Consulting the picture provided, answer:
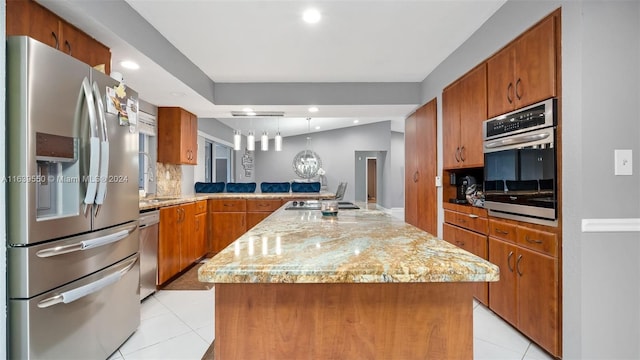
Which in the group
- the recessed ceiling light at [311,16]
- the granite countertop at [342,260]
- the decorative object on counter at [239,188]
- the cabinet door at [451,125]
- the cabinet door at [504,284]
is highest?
the recessed ceiling light at [311,16]

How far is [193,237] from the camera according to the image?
4027 millimetres

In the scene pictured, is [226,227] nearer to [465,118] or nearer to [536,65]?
[465,118]

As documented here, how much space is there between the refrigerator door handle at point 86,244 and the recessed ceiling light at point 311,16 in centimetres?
195

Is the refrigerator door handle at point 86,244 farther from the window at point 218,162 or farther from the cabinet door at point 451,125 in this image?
the window at point 218,162

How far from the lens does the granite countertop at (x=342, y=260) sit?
2.72 feet

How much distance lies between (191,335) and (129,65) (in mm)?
2233

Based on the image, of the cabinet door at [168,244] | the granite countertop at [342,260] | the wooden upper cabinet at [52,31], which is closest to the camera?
the granite countertop at [342,260]

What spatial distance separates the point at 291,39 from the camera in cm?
285

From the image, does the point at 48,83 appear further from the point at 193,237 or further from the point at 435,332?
the point at 193,237

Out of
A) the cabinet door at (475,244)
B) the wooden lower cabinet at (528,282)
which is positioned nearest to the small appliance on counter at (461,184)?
the cabinet door at (475,244)

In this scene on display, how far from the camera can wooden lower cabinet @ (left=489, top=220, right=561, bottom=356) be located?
1859 mm

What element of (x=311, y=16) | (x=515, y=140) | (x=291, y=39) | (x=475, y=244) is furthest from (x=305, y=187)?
(x=515, y=140)

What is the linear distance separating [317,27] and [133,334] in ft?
8.82

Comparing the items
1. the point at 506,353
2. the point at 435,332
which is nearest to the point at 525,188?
the point at 506,353
